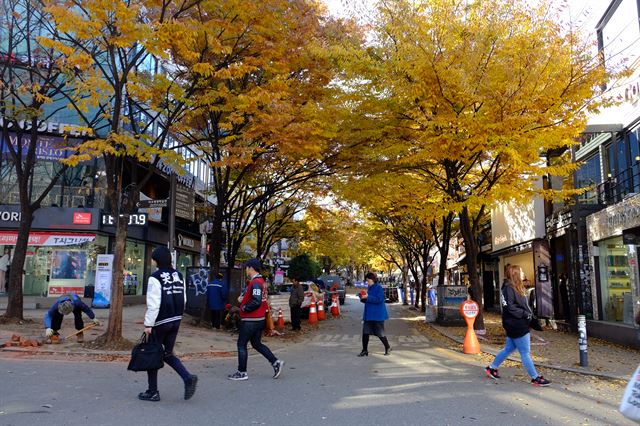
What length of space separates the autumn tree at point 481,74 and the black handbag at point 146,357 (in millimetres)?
7934

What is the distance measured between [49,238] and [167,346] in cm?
1958

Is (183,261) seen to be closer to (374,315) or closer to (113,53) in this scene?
(113,53)

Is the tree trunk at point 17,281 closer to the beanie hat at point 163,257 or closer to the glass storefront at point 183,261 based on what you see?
the beanie hat at point 163,257

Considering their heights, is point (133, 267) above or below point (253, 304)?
above

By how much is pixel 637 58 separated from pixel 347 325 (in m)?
12.5

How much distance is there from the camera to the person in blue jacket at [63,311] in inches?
384

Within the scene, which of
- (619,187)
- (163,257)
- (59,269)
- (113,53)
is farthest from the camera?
(59,269)

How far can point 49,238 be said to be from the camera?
22906mm

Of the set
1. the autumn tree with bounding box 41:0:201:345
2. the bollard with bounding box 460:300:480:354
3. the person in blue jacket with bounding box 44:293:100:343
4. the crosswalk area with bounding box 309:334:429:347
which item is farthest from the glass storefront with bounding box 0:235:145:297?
the bollard with bounding box 460:300:480:354

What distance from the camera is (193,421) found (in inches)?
211

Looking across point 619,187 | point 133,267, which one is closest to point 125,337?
point 619,187

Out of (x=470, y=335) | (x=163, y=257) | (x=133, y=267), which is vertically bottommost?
(x=470, y=335)

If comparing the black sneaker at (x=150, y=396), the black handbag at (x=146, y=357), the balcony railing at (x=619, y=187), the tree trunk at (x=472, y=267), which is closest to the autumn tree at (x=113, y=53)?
the black sneaker at (x=150, y=396)

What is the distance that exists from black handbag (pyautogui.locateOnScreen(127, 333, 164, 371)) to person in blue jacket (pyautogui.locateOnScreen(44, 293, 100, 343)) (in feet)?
13.9
